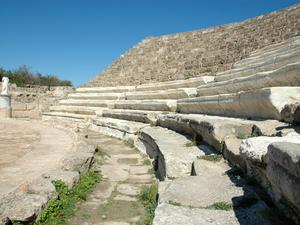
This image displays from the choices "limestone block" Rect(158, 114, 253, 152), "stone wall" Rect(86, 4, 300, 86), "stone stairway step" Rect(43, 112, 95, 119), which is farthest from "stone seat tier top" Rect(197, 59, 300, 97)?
"stone stairway step" Rect(43, 112, 95, 119)

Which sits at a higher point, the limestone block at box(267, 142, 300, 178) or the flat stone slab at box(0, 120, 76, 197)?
the limestone block at box(267, 142, 300, 178)

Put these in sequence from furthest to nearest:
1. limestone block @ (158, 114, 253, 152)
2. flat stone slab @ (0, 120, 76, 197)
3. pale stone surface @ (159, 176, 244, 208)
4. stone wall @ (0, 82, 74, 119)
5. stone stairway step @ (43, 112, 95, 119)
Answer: stone wall @ (0, 82, 74, 119) → stone stairway step @ (43, 112, 95, 119) → limestone block @ (158, 114, 253, 152) → flat stone slab @ (0, 120, 76, 197) → pale stone surface @ (159, 176, 244, 208)

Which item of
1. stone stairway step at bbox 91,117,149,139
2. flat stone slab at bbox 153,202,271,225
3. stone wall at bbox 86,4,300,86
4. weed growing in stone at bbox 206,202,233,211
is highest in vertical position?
stone wall at bbox 86,4,300,86

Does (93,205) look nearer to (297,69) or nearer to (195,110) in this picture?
(297,69)

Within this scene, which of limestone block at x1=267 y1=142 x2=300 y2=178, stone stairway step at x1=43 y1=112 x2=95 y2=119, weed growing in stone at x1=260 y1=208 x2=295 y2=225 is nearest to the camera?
limestone block at x1=267 y1=142 x2=300 y2=178

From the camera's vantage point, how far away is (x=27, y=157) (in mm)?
5910

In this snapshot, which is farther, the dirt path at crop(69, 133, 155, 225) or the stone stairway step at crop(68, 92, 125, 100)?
the stone stairway step at crop(68, 92, 125, 100)

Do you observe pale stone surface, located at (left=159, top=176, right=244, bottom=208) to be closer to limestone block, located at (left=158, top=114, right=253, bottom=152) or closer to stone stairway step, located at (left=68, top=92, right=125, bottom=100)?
limestone block, located at (left=158, top=114, right=253, bottom=152)

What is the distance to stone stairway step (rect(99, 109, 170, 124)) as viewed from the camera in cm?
1034

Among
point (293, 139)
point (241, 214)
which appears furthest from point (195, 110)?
point (241, 214)

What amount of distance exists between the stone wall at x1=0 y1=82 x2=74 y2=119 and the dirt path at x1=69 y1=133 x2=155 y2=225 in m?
12.8

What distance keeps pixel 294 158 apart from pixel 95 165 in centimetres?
471

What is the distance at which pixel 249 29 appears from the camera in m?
14.9

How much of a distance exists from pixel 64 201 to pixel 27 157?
7.56 ft
